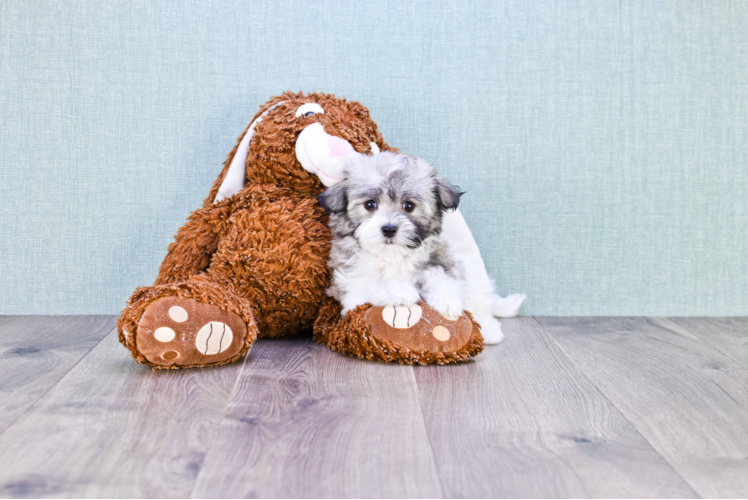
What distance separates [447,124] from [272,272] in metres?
0.86

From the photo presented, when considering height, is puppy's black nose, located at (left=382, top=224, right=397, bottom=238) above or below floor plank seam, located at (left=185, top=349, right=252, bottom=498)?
above

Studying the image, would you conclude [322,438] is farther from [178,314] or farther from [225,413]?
[178,314]

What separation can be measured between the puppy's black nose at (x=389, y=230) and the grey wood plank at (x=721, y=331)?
39.3 inches

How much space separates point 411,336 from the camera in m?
1.58

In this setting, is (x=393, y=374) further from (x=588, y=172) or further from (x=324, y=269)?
(x=588, y=172)

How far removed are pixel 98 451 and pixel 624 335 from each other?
1.56 meters

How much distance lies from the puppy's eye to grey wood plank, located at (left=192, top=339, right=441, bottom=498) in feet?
2.31

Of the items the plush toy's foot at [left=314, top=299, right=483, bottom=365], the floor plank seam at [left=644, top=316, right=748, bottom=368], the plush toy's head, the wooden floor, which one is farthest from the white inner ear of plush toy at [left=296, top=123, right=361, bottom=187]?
the floor plank seam at [left=644, top=316, right=748, bottom=368]

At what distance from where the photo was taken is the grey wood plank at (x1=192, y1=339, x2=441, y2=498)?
950mm

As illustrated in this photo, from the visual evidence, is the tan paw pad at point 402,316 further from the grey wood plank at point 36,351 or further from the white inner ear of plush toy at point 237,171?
the grey wood plank at point 36,351

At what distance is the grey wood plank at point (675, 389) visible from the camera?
1.04m

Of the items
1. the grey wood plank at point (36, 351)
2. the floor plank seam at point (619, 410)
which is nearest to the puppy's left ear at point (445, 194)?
the floor plank seam at point (619, 410)

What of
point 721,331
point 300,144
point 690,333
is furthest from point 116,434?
point 721,331

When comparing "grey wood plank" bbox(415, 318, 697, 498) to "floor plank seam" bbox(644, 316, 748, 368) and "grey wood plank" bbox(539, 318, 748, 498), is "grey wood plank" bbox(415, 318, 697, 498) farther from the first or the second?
"floor plank seam" bbox(644, 316, 748, 368)
